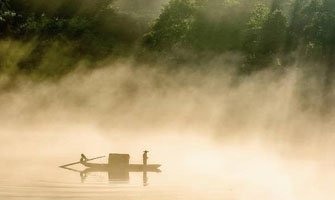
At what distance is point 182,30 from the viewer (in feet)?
337

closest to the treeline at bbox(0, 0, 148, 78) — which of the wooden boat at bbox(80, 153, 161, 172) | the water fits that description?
the water

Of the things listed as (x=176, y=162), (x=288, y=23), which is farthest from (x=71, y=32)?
(x=176, y=162)

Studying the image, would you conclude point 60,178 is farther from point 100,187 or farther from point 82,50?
point 82,50

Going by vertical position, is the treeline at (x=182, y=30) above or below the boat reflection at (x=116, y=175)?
above

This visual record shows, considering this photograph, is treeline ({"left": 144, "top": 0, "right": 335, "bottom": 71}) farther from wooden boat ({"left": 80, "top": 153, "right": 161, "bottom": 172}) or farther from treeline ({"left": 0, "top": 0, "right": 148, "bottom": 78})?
wooden boat ({"left": 80, "top": 153, "right": 161, "bottom": 172})

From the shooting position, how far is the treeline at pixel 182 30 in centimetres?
9250

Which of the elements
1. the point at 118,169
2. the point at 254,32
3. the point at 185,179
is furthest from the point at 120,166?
the point at 254,32

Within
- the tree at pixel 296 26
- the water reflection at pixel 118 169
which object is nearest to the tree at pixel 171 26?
the tree at pixel 296 26

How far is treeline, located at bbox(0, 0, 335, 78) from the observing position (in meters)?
92.5

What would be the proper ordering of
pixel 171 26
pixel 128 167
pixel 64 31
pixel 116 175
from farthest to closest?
pixel 64 31
pixel 171 26
pixel 128 167
pixel 116 175

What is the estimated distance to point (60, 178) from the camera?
37562 millimetres

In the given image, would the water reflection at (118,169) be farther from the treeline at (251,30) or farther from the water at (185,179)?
the treeline at (251,30)

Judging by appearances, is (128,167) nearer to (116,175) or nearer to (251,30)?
(116,175)

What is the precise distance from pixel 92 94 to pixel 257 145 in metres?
36.0
